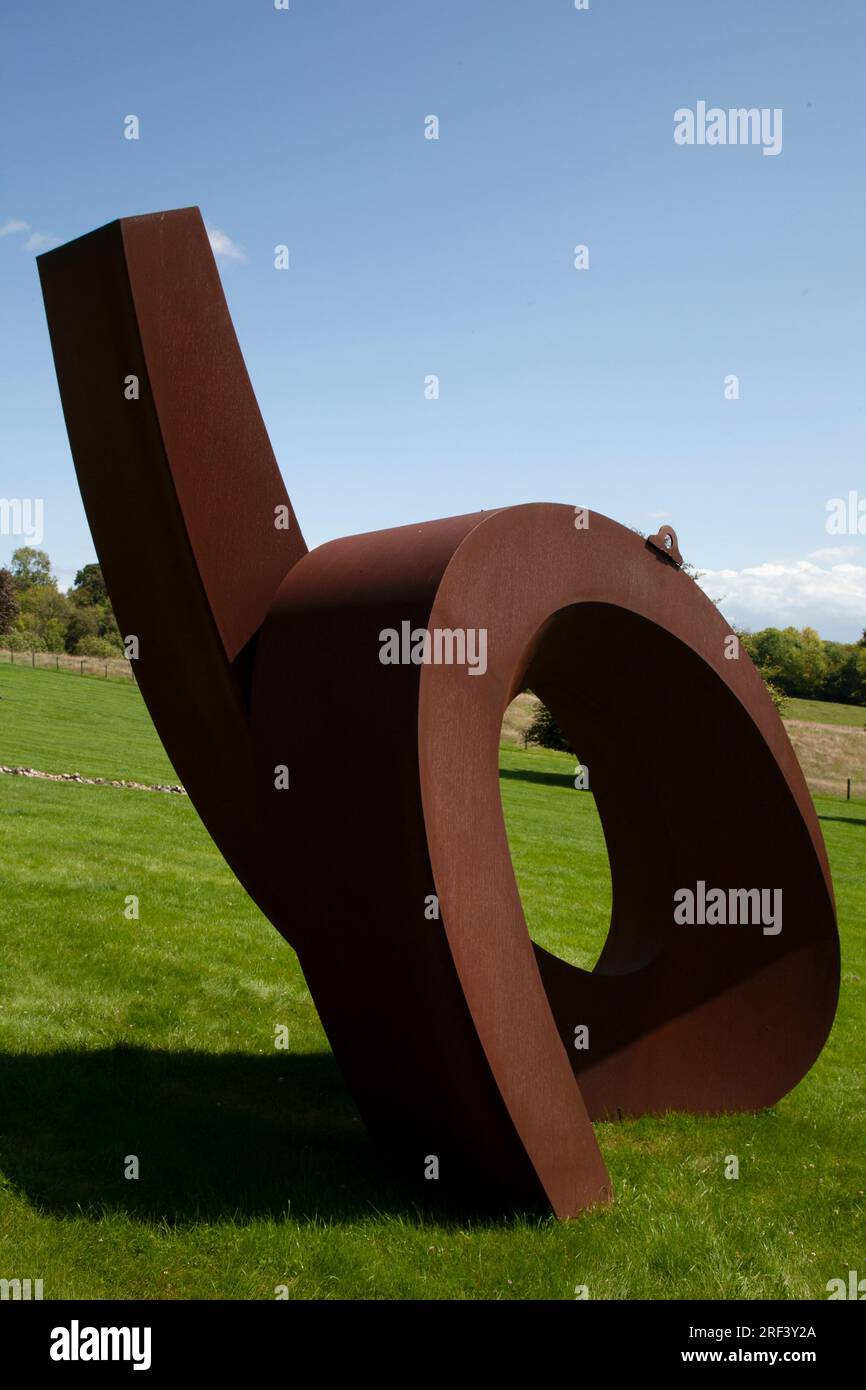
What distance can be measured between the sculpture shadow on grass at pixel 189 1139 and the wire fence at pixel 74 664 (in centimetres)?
5018

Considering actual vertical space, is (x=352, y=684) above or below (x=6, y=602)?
below

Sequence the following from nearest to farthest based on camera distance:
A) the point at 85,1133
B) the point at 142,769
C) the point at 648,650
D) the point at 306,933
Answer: the point at 306,933
the point at 85,1133
the point at 648,650
the point at 142,769

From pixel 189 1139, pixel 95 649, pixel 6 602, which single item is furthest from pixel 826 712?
pixel 189 1139

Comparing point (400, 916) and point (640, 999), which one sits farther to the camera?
point (640, 999)

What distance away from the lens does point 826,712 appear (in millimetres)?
82375

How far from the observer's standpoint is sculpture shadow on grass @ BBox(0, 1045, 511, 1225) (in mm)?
5258

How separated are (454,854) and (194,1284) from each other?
214 centimetres

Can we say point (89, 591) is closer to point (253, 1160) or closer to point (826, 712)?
point (826, 712)

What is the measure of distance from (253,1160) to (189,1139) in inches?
17.1

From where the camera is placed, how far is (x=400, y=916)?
16.6 ft

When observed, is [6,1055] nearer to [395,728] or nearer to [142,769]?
[395,728]

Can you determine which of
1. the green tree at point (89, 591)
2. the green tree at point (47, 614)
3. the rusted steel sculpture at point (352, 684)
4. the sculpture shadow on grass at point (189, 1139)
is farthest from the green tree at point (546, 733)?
the green tree at point (89, 591)
